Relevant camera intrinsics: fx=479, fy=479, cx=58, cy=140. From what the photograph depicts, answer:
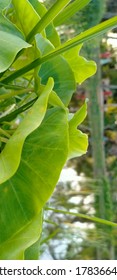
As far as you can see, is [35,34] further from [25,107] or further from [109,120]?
[109,120]

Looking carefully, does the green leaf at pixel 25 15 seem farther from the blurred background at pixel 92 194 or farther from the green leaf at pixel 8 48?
the blurred background at pixel 92 194

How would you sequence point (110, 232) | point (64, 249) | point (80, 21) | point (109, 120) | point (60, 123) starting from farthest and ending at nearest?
point (109, 120) < point (64, 249) < point (110, 232) < point (80, 21) < point (60, 123)

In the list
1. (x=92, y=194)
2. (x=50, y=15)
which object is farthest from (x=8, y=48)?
(x=92, y=194)

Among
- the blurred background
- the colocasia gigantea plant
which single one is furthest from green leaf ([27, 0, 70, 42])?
the blurred background

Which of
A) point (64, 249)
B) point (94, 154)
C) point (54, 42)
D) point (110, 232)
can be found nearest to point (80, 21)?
point (94, 154)

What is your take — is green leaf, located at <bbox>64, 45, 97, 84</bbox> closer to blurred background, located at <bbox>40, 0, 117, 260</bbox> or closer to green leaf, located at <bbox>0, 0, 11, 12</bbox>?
green leaf, located at <bbox>0, 0, 11, 12</bbox>
